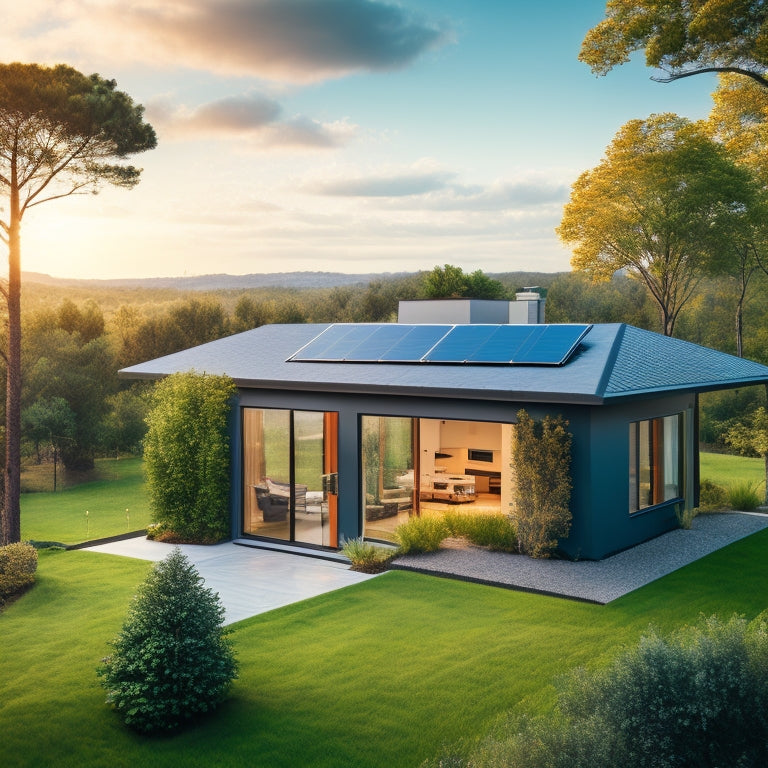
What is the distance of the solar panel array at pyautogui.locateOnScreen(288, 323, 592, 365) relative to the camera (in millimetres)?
14766

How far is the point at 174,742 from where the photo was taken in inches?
300

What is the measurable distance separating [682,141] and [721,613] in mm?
27946

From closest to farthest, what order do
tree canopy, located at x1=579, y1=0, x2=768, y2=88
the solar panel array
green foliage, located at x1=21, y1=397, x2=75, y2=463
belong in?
the solar panel array, tree canopy, located at x1=579, y1=0, x2=768, y2=88, green foliage, located at x1=21, y1=397, x2=75, y2=463

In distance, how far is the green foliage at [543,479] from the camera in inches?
509

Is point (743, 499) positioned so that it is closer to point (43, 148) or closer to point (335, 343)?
point (335, 343)

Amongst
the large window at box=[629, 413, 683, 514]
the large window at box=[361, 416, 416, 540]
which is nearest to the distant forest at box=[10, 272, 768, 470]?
the large window at box=[629, 413, 683, 514]

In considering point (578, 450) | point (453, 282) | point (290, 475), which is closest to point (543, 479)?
point (578, 450)

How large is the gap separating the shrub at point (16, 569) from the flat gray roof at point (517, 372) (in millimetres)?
4723

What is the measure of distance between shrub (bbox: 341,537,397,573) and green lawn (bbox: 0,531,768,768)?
540 mm

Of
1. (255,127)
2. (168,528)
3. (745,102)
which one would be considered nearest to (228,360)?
(168,528)

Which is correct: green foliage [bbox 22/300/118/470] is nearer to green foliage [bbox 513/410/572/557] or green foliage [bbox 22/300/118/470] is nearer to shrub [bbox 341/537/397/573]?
shrub [bbox 341/537/397/573]

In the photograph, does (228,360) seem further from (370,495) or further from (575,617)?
(575,617)

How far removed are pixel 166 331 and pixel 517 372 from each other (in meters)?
31.9

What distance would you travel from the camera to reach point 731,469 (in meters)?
26.6
